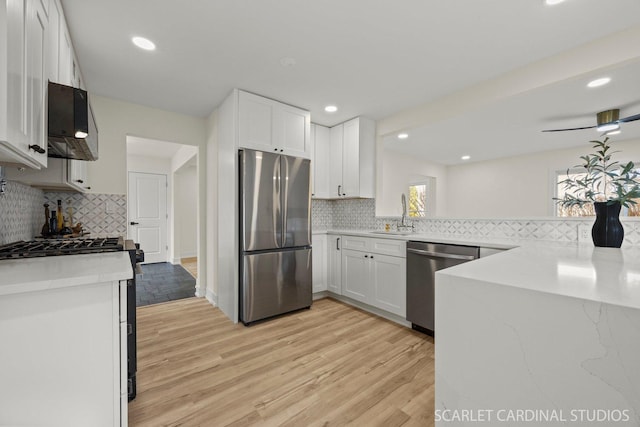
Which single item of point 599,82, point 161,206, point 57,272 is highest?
point 599,82

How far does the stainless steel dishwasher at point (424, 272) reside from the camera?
230cm

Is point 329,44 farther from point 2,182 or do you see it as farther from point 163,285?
point 163,285

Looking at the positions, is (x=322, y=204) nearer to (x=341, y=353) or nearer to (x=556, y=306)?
(x=341, y=353)

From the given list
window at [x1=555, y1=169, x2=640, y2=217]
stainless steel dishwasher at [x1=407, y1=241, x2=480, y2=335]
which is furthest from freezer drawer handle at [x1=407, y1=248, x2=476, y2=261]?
window at [x1=555, y1=169, x2=640, y2=217]

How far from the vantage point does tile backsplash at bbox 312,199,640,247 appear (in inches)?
83.7

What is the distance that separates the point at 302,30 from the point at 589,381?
2.20 metres

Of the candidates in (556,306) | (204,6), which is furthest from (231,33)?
(556,306)

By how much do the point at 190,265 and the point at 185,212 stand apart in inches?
55.1

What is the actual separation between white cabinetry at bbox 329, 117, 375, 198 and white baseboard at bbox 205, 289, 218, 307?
2.03 metres

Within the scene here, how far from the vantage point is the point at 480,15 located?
1.71 m

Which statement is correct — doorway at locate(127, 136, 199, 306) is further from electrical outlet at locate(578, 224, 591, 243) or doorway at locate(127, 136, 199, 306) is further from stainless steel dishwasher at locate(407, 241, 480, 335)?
electrical outlet at locate(578, 224, 591, 243)

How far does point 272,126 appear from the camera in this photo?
9.76 ft

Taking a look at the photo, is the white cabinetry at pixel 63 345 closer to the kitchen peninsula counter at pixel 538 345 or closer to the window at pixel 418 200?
the kitchen peninsula counter at pixel 538 345

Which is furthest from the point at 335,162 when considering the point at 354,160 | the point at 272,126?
the point at 272,126
